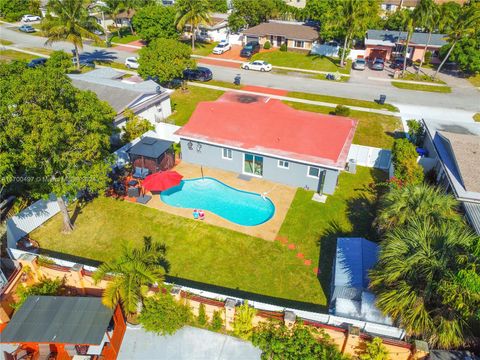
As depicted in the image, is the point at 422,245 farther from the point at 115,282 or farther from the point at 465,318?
the point at 115,282

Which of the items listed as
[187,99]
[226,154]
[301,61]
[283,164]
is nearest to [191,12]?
[301,61]

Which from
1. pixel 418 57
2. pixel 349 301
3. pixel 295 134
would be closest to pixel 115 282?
pixel 349 301

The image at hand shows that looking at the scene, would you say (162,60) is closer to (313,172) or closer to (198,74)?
(198,74)

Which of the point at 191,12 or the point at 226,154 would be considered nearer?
the point at 226,154

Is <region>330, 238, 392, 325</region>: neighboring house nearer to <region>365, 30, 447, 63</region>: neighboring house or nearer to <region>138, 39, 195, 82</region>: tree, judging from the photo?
<region>138, 39, 195, 82</region>: tree

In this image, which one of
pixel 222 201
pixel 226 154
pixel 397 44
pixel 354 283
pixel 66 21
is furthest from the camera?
pixel 397 44

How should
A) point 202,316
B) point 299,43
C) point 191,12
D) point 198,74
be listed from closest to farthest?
point 202,316, point 198,74, point 191,12, point 299,43

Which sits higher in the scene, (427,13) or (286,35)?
(427,13)
